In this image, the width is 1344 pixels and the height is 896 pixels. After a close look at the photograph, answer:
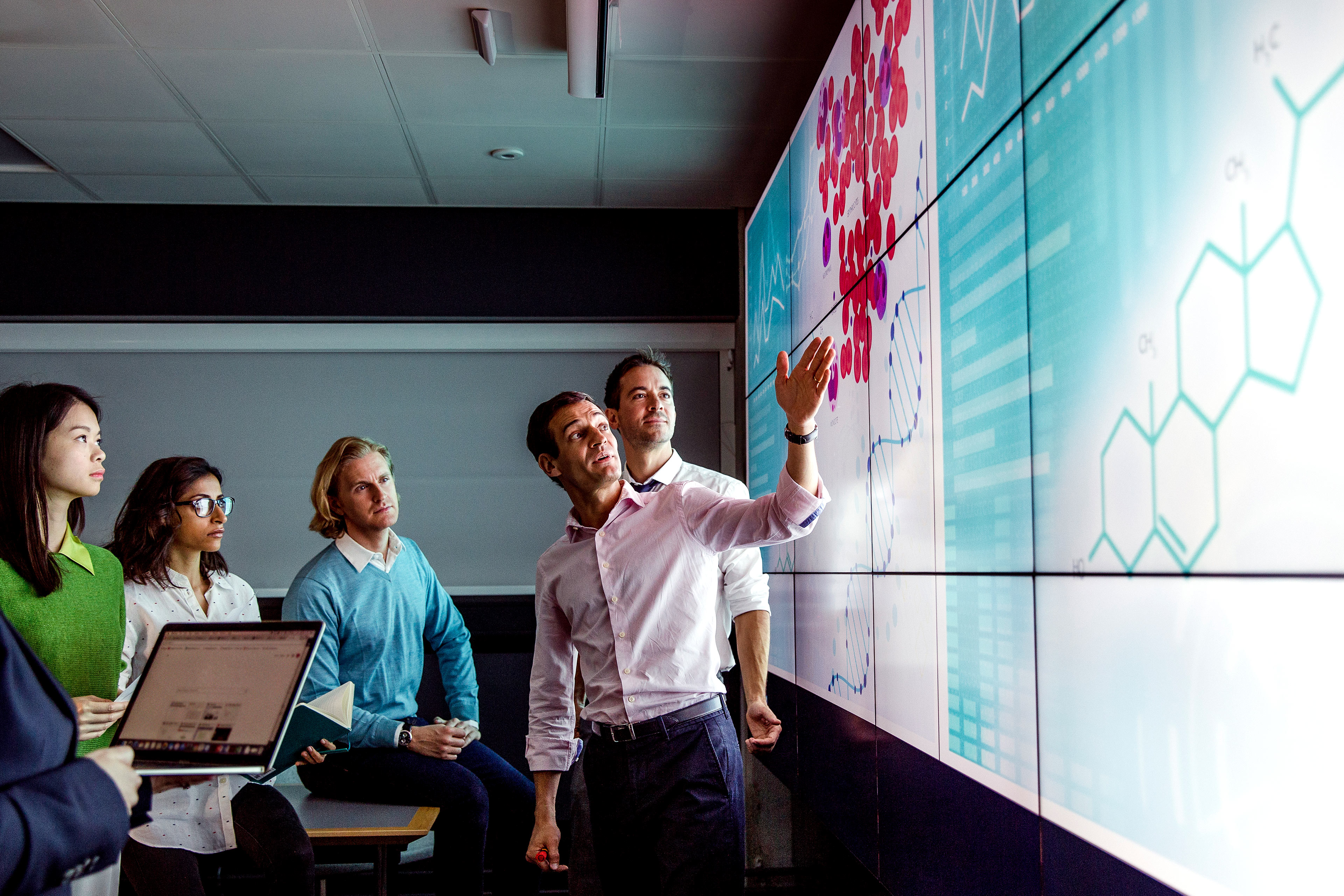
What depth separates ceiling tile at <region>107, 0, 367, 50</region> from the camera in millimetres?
3037

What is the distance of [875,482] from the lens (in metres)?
2.26

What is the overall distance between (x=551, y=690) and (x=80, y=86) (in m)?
2.86

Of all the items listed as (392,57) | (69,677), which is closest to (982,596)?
(69,677)

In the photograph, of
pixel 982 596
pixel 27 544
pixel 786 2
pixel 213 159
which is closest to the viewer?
pixel 982 596

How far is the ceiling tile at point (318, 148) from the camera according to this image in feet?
12.8

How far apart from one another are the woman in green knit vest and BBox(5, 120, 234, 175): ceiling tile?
2.35m

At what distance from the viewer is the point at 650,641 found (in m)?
1.92

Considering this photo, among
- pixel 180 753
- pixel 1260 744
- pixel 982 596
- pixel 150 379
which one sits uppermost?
pixel 150 379

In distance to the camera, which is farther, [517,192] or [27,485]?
[517,192]

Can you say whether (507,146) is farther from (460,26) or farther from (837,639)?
(837,639)

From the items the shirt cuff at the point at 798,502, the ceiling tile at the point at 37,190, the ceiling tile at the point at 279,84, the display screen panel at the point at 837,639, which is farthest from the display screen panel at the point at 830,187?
the ceiling tile at the point at 37,190

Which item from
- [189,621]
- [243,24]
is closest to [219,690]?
[189,621]

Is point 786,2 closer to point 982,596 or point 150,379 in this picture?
point 982,596

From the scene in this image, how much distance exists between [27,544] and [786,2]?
2.45 m
